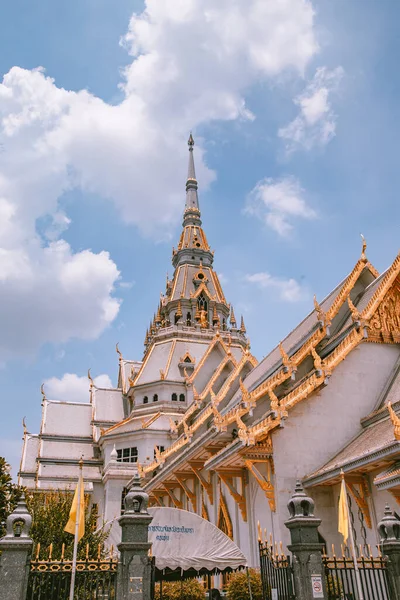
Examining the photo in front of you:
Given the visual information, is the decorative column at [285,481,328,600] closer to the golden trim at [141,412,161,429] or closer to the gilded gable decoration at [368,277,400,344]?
the gilded gable decoration at [368,277,400,344]

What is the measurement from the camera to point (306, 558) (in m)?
9.31

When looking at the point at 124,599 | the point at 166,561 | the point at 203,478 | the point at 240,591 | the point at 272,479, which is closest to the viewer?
the point at 124,599

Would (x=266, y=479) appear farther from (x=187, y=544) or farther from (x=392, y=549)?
(x=392, y=549)

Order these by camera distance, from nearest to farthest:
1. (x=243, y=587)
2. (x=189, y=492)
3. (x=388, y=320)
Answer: (x=243, y=587) → (x=388, y=320) → (x=189, y=492)

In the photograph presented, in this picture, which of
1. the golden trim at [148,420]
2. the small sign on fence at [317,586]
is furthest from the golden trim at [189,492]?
the small sign on fence at [317,586]

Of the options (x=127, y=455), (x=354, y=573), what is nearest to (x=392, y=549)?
(x=354, y=573)

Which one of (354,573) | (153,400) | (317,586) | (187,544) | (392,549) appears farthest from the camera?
(153,400)

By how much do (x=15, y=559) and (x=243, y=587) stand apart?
288 inches

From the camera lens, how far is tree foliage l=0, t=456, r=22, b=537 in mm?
15359

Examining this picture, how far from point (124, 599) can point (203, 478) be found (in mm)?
13407

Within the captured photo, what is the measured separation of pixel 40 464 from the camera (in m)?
40.7

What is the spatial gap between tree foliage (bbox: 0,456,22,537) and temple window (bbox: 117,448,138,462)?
20822 millimetres

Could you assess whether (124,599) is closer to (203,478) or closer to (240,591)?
(240,591)

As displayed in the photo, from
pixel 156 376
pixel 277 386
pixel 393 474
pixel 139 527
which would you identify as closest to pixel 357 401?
pixel 277 386
